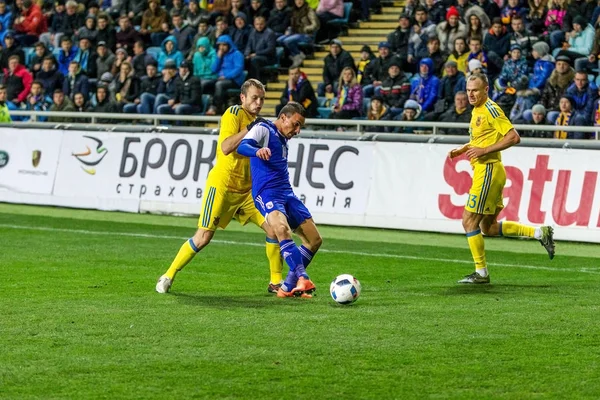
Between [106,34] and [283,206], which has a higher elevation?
[283,206]

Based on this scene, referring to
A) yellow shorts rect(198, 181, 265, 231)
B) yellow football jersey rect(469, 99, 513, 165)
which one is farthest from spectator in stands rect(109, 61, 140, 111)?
yellow shorts rect(198, 181, 265, 231)

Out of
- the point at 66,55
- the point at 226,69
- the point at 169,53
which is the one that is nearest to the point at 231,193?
the point at 226,69

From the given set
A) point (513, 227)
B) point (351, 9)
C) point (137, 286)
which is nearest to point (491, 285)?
point (513, 227)

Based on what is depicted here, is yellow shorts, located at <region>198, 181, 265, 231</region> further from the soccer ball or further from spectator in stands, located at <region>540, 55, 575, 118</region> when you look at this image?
spectator in stands, located at <region>540, 55, 575, 118</region>

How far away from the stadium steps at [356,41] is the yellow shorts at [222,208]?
13.5m

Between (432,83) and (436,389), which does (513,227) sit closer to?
(436,389)

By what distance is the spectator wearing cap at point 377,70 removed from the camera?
2225 cm

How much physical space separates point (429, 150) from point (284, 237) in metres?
7.53

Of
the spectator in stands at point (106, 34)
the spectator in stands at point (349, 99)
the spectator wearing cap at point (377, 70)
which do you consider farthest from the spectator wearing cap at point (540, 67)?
the spectator in stands at point (106, 34)

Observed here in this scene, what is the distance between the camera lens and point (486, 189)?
12.0 m

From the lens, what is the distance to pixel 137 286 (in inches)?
444

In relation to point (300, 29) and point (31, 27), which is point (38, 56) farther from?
point (300, 29)

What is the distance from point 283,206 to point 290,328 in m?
2.01

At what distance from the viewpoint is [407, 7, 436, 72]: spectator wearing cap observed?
22312 mm
